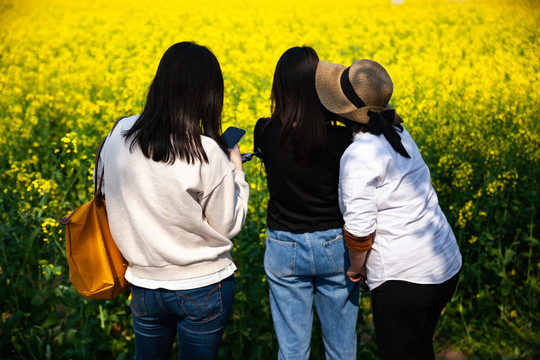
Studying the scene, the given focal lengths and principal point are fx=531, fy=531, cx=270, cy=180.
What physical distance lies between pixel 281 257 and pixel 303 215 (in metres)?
0.17

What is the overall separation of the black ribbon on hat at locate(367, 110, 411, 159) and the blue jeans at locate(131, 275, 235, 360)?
0.65 meters

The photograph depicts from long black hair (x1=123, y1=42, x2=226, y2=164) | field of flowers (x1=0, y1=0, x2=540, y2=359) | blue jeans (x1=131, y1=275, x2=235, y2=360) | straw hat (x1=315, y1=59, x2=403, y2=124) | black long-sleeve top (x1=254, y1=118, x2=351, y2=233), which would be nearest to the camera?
long black hair (x1=123, y1=42, x2=226, y2=164)

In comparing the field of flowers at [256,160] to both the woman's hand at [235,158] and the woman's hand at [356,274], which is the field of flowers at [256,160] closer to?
the woman's hand at [356,274]

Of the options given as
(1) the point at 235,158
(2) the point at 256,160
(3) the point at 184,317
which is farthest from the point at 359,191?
(2) the point at 256,160

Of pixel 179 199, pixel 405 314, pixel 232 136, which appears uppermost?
pixel 232 136

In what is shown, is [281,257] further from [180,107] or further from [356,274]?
[180,107]

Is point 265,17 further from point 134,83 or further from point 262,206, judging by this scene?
point 262,206

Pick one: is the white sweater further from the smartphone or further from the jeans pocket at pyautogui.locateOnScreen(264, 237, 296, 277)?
the jeans pocket at pyautogui.locateOnScreen(264, 237, 296, 277)

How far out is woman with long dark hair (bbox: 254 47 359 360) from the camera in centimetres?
176

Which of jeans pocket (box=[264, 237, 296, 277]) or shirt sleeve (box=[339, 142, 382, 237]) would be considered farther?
jeans pocket (box=[264, 237, 296, 277])

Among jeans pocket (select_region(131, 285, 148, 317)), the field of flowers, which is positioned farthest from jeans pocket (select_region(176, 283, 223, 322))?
the field of flowers

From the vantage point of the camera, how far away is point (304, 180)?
5.92 feet

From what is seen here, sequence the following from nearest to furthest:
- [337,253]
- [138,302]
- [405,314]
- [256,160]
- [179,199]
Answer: [179,199]
[138,302]
[405,314]
[337,253]
[256,160]

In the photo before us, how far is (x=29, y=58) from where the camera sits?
6.76 metres
